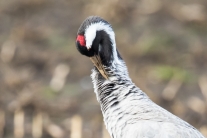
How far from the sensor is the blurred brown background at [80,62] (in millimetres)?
9984

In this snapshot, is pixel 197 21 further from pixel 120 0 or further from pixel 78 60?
pixel 78 60

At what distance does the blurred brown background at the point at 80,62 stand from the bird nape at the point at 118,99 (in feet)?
8.88

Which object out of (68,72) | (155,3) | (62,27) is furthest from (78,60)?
(155,3)

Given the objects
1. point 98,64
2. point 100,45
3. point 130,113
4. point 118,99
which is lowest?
point 130,113

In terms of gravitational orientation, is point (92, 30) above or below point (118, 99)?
above

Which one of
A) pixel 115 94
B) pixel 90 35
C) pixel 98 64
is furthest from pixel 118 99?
pixel 90 35

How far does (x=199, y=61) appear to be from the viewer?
492 inches

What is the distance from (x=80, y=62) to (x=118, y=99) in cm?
663

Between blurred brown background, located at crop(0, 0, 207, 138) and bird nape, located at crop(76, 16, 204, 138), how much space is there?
2708 mm

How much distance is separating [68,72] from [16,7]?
3583 mm

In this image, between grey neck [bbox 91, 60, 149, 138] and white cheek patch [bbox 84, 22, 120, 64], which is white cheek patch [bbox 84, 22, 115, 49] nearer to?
white cheek patch [bbox 84, 22, 120, 64]

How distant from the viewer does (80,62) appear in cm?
1278

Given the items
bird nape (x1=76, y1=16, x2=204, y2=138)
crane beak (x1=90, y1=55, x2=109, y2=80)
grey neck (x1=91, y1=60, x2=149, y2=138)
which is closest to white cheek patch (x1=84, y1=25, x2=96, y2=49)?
bird nape (x1=76, y1=16, x2=204, y2=138)

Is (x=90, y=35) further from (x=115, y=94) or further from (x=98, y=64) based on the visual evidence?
(x=115, y=94)
